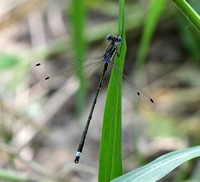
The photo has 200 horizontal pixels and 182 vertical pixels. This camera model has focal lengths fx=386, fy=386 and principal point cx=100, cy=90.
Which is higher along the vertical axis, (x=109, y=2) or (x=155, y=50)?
(x=109, y=2)

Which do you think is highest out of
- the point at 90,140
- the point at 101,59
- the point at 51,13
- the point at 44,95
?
the point at 51,13

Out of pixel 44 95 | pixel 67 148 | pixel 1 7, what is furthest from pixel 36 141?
pixel 1 7

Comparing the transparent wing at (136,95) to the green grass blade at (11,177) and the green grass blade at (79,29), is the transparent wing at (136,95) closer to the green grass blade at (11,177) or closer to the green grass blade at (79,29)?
the green grass blade at (79,29)

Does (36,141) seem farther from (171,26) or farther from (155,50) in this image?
(171,26)

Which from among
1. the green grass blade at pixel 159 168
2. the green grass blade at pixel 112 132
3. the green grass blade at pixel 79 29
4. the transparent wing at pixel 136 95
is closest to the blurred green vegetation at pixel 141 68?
the green grass blade at pixel 79 29

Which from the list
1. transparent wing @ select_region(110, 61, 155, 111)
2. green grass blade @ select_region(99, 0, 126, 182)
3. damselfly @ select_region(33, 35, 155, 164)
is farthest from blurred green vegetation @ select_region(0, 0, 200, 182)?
green grass blade @ select_region(99, 0, 126, 182)

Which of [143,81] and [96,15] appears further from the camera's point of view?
[96,15]

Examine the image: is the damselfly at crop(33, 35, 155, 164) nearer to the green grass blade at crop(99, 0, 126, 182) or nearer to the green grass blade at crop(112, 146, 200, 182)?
the green grass blade at crop(99, 0, 126, 182)
